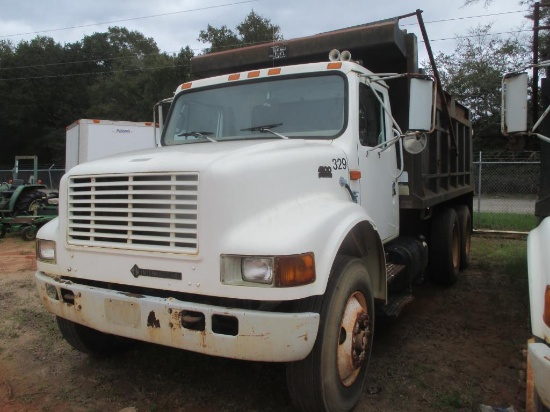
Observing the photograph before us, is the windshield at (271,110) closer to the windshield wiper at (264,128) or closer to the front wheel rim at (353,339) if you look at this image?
the windshield wiper at (264,128)

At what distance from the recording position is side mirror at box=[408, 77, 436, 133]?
3.63 metres

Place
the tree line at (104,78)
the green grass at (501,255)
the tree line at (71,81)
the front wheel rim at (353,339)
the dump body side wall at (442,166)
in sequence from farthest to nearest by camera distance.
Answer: the tree line at (71,81)
the tree line at (104,78)
the green grass at (501,255)
the dump body side wall at (442,166)
the front wheel rim at (353,339)

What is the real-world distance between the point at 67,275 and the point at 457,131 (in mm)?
5806

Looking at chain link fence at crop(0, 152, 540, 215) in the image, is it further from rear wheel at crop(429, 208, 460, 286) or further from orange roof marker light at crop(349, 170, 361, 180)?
orange roof marker light at crop(349, 170, 361, 180)

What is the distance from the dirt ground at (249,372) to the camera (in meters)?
3.36

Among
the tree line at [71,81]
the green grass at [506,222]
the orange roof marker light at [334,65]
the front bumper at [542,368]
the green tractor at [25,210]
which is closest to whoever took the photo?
the front bumper at [542,368]

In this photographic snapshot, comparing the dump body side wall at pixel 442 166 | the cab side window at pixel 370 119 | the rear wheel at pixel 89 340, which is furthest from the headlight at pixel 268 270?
the dump body side wall at pixel 442 166

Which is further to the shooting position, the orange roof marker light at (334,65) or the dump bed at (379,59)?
the dump bed at (379,59)

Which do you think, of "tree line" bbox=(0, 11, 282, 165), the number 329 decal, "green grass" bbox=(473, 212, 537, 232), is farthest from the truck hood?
"tree line" bbox=(0, 11, 282, 165)

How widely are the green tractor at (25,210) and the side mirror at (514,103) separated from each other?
33.0 ft

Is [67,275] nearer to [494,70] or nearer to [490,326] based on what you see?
[490,326]

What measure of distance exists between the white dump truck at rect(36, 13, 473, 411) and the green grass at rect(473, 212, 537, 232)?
9217 millimetres

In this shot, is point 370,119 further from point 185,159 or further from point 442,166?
point 442,166

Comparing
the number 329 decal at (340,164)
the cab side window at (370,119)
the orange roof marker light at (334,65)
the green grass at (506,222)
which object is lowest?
the green grass at (506,222)
